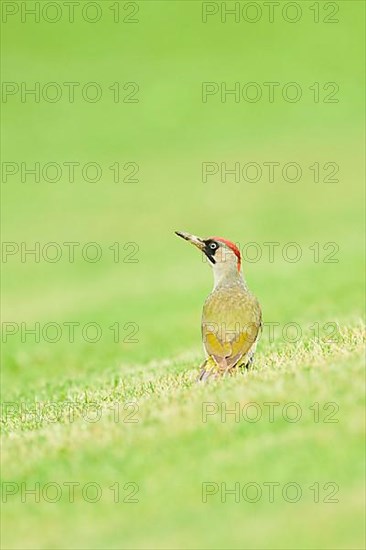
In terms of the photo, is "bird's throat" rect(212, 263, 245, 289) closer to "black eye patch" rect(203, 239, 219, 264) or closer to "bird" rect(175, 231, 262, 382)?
"bird" rect(175, 231, 262, 382)

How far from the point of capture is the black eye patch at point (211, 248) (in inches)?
598

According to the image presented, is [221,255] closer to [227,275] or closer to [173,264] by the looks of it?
[227,275]

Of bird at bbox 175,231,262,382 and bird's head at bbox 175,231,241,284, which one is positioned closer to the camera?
bird at bbox 175,231,262,382

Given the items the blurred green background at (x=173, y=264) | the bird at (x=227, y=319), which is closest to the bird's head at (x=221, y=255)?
the bird at (x=227, y=319)

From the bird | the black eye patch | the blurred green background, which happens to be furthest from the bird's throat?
the blurred green background

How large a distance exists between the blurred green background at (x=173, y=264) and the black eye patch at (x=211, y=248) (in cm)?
171

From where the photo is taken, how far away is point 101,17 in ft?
212

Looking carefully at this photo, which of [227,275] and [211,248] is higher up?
[211,248]

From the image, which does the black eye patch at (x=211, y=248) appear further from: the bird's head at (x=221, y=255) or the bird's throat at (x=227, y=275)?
the bird's throat at (x=227, y=275)

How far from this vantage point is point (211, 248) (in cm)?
1527

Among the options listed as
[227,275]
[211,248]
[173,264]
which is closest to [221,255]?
[211,248]

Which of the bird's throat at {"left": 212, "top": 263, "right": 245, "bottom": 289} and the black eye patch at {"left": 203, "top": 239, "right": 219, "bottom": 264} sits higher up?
the black eye patch at {"left": 203, "top": 239, "right": 219, "bottom": 264}

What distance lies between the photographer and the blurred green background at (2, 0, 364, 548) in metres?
11.7

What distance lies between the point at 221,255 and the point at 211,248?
6.3 inches
